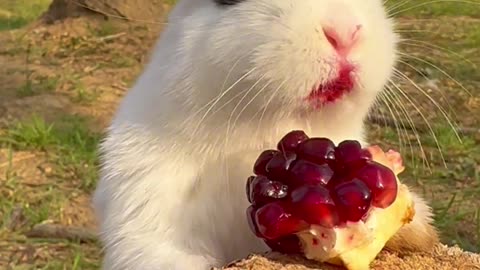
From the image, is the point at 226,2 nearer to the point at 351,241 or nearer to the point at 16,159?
the point at 351,241

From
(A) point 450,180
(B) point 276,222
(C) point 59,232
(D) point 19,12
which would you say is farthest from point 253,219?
(D) point 19,12

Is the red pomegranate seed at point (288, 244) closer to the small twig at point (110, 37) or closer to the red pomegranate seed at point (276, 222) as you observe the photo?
the red pomegranate seed at point (276, 222)

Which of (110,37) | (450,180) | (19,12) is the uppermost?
(450,180)

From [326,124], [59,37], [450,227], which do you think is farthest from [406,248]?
[59,37]

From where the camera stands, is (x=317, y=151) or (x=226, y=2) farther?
(x=226, y=2)

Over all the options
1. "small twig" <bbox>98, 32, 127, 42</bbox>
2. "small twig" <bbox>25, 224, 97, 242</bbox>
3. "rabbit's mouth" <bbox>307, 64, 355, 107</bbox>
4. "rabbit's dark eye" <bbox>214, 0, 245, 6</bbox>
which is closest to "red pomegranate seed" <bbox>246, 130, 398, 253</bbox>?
"rabbit's mouth" <bbox>307, 64, 355, 107</bbox>

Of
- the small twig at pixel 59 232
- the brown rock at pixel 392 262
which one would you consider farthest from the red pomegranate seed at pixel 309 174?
the small twig at pixel 59 232
